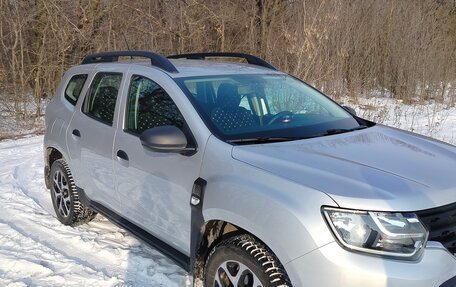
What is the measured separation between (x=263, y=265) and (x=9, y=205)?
4.09 m

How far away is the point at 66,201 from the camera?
4.70 meters

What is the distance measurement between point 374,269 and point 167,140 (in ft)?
4.67

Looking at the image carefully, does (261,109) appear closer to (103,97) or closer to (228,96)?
(228,96)

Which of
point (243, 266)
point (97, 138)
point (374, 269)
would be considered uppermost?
point (374, 269)

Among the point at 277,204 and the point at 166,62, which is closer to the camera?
the point at 277,204

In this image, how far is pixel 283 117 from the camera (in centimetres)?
329

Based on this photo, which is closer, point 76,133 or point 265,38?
point 76,133

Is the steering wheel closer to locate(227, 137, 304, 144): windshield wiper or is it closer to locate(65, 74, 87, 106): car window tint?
locate(227, 137, 304, 144): windshield wiper

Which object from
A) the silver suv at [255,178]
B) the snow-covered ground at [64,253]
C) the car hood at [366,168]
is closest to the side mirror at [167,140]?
the silver suv at [255,178]

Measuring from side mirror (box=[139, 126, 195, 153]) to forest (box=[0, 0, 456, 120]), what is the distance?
949 centimetres

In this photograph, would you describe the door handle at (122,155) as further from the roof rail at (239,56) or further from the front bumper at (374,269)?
the front bumper at (374,269)

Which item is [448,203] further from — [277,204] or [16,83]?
[16,83]

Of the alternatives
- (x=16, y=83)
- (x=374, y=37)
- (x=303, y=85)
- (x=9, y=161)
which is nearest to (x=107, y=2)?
(x=16, y=83)

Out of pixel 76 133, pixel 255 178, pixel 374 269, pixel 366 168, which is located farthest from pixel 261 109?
pixel 76 133
